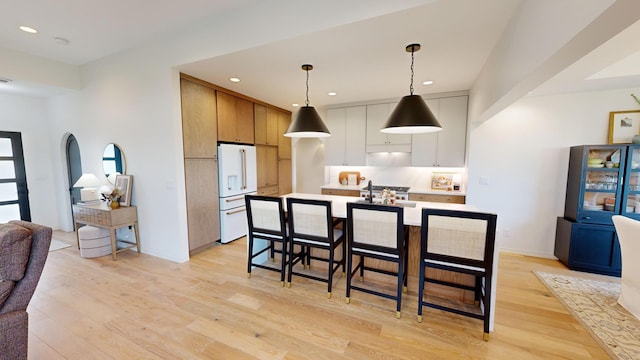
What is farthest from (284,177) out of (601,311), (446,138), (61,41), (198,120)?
(601,311)

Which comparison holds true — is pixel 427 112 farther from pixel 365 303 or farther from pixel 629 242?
pixel 629 242

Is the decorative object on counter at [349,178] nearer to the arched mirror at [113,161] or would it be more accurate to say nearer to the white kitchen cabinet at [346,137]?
the white kitchen cabinet at [346,137]

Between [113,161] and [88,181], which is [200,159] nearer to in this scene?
[113,161]

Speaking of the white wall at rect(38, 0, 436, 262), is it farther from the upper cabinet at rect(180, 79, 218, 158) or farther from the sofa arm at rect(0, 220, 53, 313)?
the sofa arm at rect(0, 220, 53, 313)

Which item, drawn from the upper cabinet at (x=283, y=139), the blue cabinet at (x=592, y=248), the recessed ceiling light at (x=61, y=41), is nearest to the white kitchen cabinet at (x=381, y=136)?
the upper cabinet at (x=283, y=139)

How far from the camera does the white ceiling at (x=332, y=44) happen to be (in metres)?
2.00

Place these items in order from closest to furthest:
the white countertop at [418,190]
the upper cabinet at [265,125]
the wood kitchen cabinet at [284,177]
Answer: the white countertop at [418,190]
the upper cabinet at [265,125]
the wood kitchen cabinet at [284,177]

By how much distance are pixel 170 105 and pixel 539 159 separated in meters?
5.24

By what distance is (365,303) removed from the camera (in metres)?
2.43

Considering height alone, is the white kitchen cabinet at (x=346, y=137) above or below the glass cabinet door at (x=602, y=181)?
above

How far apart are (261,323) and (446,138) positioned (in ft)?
13.0

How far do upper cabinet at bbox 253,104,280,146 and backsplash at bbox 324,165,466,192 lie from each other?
1.41 metres

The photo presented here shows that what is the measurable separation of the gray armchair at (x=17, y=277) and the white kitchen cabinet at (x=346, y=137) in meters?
4.18

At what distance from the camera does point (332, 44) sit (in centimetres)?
242
